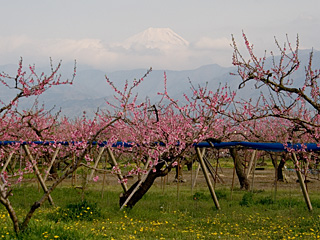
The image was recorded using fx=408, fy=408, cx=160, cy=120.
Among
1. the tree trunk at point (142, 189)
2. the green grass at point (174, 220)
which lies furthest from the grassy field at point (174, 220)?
the tree trunk at point (142, 189)

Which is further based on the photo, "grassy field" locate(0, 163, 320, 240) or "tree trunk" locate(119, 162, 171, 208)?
"tree trunk" locate(119, 162, 171, 208)

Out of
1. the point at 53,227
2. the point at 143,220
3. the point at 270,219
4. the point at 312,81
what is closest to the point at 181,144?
the point at 143,220

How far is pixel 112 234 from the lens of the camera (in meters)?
9.88

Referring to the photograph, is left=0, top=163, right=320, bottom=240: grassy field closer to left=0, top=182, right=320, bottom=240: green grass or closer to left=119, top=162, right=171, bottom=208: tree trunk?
left=0, top=182, right=320, bottom=240: green grass

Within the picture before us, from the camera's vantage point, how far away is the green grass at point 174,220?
9516 mm

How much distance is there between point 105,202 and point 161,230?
18.4ft

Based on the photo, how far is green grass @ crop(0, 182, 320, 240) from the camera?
31.2 feet

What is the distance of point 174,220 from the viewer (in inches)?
479

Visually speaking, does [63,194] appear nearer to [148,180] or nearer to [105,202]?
[105,202]

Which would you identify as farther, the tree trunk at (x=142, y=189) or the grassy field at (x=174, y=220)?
the tree trunk at (x=142, y=189)

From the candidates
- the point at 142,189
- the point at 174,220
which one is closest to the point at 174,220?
the point at 174,220

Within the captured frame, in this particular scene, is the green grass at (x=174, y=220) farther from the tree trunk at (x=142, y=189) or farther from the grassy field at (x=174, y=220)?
the tree trunk at (x=142, y=189)

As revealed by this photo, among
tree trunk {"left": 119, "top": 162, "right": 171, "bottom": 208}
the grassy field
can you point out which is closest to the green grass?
the grassy field

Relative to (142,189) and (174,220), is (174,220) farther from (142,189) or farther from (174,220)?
(142,189)
